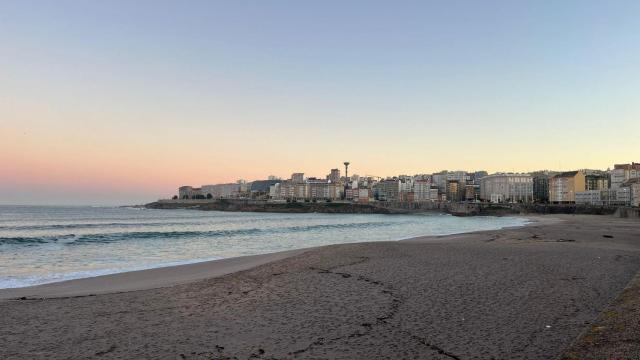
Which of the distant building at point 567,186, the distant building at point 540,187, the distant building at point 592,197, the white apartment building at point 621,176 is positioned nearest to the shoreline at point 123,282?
the distant building at point 592,197

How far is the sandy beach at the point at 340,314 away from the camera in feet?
20.8

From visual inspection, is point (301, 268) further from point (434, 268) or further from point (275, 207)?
point (275, 207)

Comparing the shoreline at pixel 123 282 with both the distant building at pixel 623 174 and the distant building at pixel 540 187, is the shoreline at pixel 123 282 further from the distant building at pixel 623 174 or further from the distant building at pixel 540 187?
the distant building at pixel 540 187

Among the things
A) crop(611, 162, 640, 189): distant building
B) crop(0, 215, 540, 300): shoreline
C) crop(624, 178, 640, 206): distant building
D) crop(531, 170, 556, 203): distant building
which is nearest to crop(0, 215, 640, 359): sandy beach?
crop(0, 215, 540, 300): shoreline

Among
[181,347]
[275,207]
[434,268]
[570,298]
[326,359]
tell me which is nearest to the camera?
[326,359]

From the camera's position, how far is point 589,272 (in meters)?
13.2

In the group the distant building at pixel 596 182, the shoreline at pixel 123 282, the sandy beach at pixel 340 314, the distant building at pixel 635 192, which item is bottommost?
the shoreline at pixel 123 282

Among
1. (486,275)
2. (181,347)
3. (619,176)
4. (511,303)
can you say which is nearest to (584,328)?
(511,303)

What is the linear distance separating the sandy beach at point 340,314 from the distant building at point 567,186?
525 ft

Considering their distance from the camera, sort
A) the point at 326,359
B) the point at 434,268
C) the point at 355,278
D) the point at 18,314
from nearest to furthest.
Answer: the point at 326,359
the point at 18,314
the point at 355,278
the point at 434,268

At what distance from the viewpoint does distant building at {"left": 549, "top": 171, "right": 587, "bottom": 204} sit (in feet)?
507

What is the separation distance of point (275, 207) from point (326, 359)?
165199 mm

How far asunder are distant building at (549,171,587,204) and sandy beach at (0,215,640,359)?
160 meters

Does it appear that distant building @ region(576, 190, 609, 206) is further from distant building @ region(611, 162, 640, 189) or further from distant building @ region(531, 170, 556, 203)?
distant building @ region(531, 170, 556, 203)
